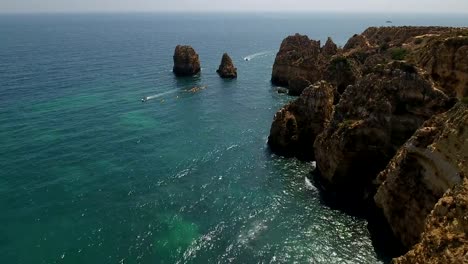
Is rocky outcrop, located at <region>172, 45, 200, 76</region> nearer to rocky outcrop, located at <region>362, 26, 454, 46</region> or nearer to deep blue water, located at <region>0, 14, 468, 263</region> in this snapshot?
deep blue water, located at <region>0, 14, 468, 263</region>

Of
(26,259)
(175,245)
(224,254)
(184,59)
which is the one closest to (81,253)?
(26,259)

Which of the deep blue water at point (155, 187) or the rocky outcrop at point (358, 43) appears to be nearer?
the deep blue water at point (155, 187)

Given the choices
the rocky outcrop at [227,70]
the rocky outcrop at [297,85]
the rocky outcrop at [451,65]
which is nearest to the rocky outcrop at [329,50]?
the rocky outcrop at [297,85]

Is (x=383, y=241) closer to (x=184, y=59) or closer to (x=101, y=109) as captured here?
(x=101, y=109)

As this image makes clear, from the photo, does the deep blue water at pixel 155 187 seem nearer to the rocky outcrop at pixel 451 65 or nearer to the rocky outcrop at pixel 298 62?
the rocky outcrop at pixel 298 62

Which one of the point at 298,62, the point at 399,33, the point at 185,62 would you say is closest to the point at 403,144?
the point at 298,62

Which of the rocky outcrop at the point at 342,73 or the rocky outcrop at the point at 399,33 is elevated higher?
the rocky outcrop at the point at 399,33

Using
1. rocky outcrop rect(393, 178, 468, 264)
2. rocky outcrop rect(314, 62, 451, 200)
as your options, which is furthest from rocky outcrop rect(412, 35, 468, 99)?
rocky outcrop rect(393, 178, 468, 264)
